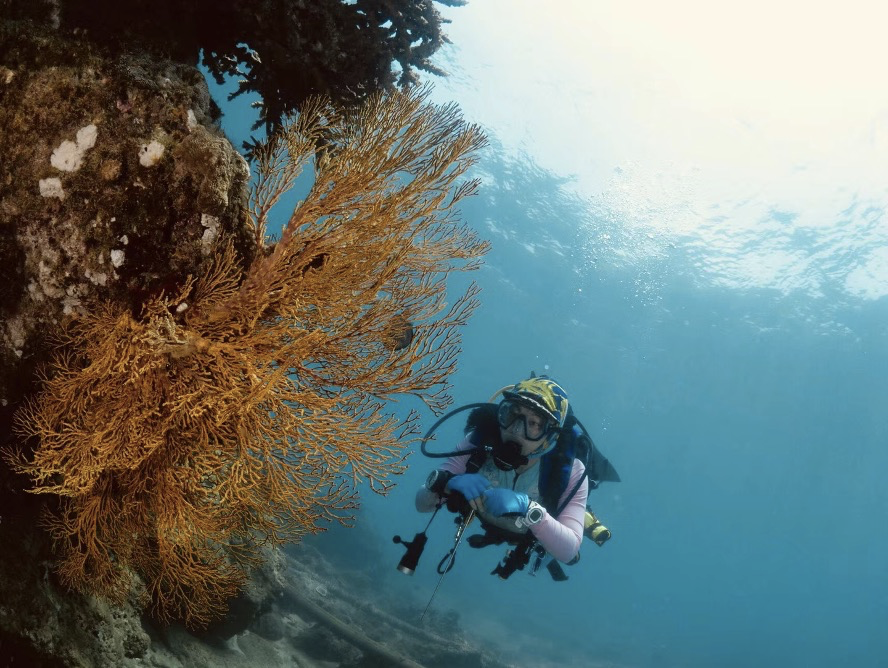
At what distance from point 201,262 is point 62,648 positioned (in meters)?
2.77

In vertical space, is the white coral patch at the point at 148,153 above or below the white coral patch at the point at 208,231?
above

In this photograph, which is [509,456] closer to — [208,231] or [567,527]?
[567,527]

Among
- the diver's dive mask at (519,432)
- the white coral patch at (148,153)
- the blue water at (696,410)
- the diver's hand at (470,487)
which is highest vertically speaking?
the blue water at (696,410)

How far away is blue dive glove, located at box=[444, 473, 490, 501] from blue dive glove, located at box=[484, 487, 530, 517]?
3.3 inches

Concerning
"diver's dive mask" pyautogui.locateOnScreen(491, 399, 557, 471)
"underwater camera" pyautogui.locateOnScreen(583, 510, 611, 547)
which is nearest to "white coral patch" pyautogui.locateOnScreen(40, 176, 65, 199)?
"diver's dive mask" pyautogui.locateOnScreen(491, 399, 557, 471)

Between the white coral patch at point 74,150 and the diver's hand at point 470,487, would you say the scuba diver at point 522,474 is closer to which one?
the diver's hand at point 470,487

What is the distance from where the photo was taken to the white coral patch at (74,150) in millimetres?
2783

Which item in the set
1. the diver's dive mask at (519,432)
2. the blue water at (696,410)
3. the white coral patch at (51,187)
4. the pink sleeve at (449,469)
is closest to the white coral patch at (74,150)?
the white coral patch at (51,187)

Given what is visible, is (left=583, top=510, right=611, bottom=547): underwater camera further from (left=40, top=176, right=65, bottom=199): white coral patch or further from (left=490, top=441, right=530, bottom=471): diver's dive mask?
(left=40, top=176, right=65, bottom=199): white coral patch

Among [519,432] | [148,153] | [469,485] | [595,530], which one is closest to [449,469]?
[519,432]

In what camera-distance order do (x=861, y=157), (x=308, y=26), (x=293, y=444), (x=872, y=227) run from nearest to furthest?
1. (x=293, y=444)
2. (x=308, y=26)
3. (x=861, y=157)
4. (x=872, y=227)

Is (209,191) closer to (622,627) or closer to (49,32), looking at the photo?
(49,32)

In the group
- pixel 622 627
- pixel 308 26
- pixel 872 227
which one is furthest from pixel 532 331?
pixel 308 26

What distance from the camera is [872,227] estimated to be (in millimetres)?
28797
